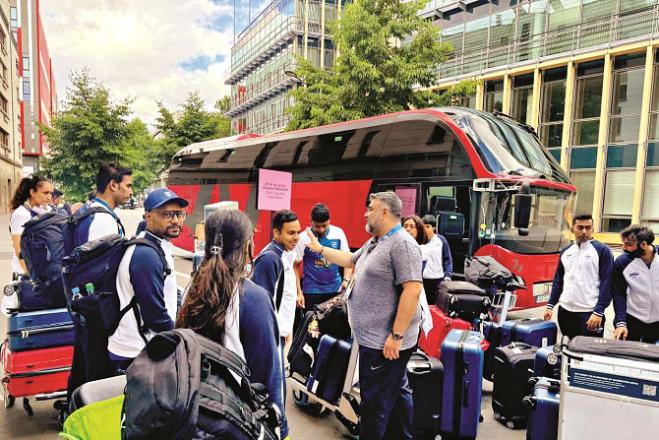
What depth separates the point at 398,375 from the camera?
280 cm

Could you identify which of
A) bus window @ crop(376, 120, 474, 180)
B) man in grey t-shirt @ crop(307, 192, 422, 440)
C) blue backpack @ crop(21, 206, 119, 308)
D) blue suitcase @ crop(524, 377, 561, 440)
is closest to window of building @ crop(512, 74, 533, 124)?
bus window @ crop(376, 120, 474, 180)

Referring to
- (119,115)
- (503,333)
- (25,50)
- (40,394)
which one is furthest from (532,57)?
(25,50)

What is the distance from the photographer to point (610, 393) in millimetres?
2428

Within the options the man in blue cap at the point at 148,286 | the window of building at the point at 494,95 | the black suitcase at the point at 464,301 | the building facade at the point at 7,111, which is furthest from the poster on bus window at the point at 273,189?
the building facade at the point at 7,111

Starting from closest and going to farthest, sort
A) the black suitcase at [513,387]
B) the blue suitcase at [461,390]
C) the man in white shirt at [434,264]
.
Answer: the blue suitcase at [461,390]
the black suitcase at [513,387]
the man in white shirt at [434,264]

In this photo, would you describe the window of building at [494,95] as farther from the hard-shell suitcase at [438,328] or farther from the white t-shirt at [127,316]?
the white t-shirt at [127,316]

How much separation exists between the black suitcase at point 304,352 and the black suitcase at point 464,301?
142 centimetres

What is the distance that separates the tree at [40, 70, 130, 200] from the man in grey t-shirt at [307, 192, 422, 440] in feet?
51.8

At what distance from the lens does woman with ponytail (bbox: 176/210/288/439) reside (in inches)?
66.0

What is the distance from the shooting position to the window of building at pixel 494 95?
21750 mm

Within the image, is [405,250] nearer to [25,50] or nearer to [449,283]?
[449,283]

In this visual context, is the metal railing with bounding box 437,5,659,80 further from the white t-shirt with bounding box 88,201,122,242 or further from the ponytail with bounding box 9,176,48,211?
the white t-shirt with bounding box 88,201,122,242

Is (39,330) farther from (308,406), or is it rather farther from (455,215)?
(455,215)

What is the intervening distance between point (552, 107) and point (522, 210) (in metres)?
16.2
